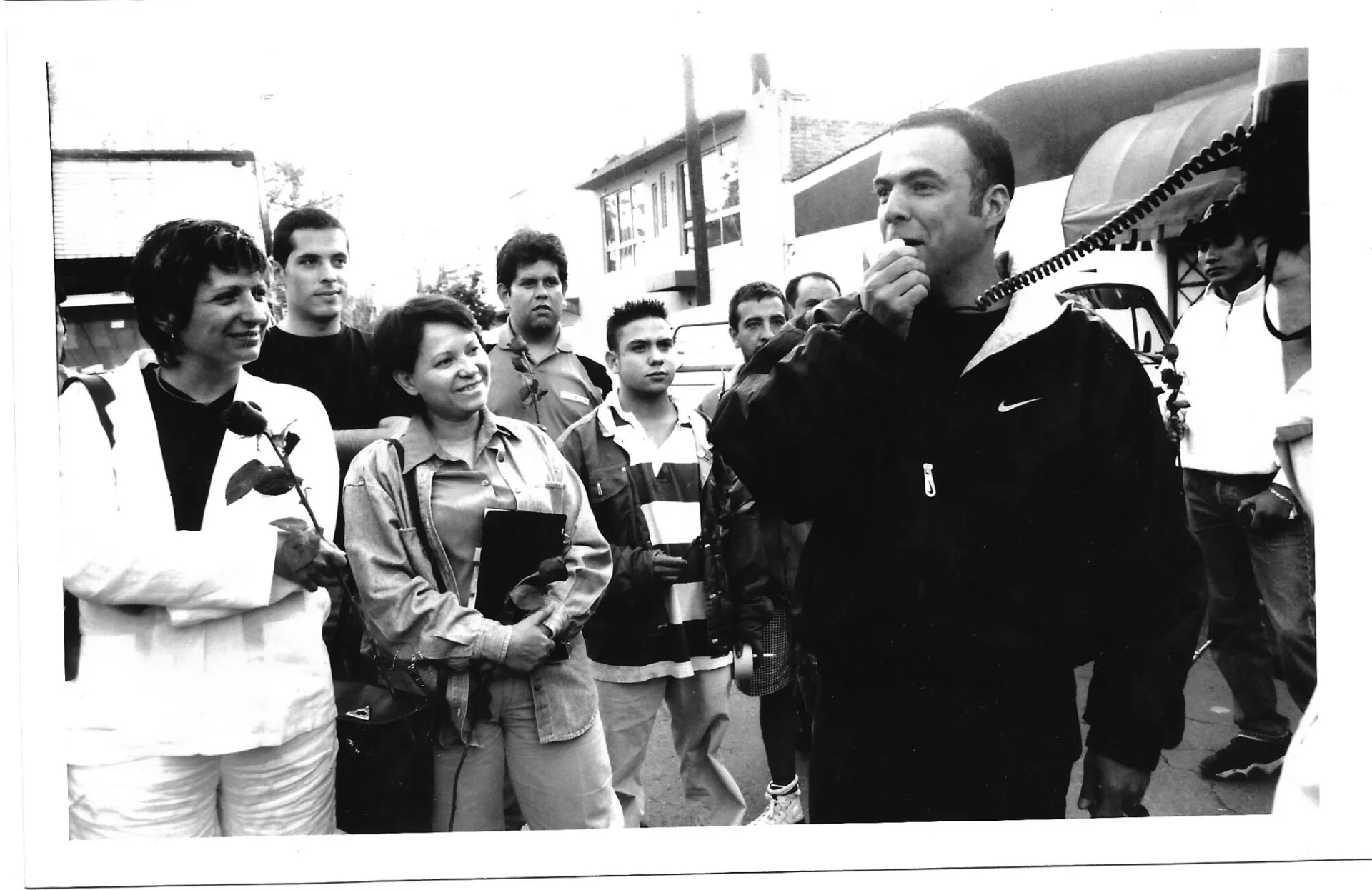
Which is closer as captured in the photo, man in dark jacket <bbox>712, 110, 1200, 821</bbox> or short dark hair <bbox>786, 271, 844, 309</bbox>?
man in dark jacket <bbox>712, 110, 1200, 821</bbox>

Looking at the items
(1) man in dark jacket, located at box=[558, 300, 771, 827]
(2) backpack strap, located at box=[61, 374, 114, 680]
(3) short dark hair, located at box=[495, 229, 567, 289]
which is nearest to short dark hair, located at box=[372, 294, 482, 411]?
(3) short dark hair, located at box=[495, 229, 567, 289]

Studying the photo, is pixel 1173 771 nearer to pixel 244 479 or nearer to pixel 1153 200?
pixel 1153 200

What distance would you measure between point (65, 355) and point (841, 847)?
2008mm

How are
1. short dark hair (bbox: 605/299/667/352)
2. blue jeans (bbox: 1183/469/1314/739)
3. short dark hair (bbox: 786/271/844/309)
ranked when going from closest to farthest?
blue jeans (bbox: 1183/469/1314/739)
short dark hair (bbox: 786/271/844/309)
short dark hair (bbox: 605/299/667/352)

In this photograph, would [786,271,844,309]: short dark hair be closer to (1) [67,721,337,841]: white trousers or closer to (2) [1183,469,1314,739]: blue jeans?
(2) [1183,469,1314,739]: blue jeans

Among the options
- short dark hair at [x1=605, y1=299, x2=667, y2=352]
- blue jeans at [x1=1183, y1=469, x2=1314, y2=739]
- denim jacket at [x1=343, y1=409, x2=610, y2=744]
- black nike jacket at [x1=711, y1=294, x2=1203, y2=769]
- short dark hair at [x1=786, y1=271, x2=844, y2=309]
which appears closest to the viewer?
black nike jacket at [x1=711, y1=294, x2=1203, y2=769]

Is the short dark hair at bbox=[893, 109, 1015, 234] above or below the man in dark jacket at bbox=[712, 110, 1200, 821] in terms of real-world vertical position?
above

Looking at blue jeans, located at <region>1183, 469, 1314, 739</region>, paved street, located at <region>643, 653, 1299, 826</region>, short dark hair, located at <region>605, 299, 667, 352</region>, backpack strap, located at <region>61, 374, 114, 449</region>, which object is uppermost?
short dark hair, located at <region>605, 299, 667, 352</region>

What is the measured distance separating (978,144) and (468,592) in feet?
4.65

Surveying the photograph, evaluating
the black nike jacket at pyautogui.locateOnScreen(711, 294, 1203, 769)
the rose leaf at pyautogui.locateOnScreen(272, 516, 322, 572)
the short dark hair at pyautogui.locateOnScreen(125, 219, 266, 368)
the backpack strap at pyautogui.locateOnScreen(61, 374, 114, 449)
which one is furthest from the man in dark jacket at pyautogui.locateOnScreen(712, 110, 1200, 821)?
the backpack strap at pyautogui.locateOnScreen(61, 374, 114, 449)

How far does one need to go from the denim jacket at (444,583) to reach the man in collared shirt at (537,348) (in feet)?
0.96

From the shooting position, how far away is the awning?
2180 mm

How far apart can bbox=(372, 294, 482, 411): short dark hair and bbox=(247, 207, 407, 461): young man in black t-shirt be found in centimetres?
4

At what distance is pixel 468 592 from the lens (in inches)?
84.6
